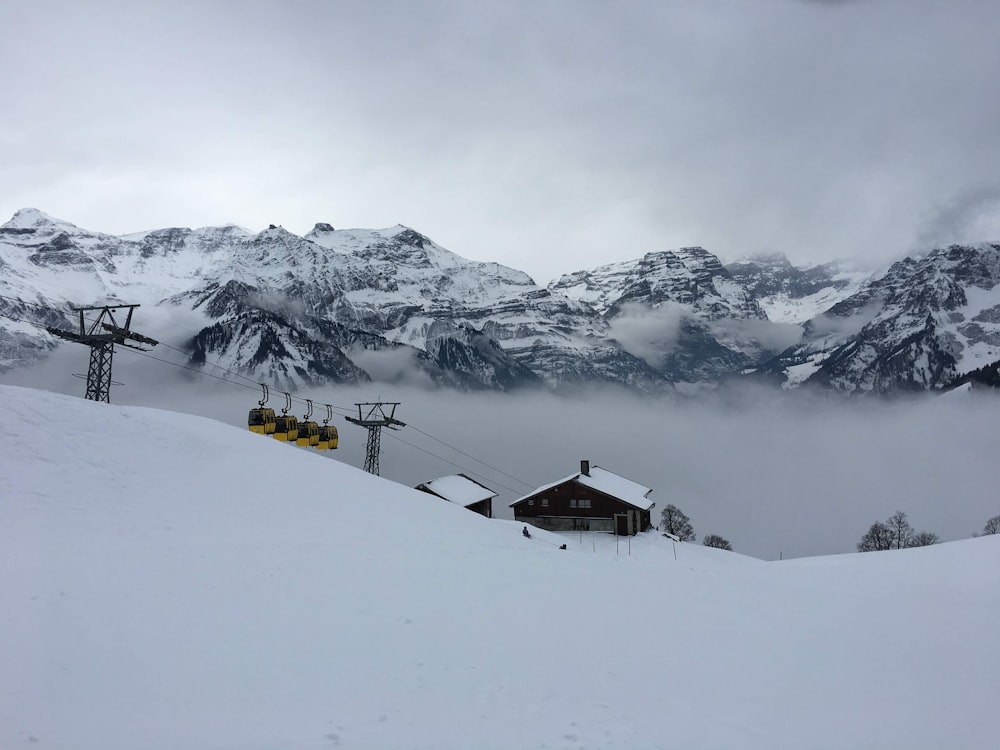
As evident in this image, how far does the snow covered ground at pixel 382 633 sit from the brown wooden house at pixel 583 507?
144 feet

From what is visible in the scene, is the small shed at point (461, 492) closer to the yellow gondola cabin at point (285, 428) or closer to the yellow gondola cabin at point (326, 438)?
the yellow gondola cabin at point (326, 438)

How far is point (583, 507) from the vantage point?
2960 inches

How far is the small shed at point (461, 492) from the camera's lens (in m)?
75.7

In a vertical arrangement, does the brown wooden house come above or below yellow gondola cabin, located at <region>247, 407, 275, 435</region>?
below

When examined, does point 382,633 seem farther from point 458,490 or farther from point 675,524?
point 675,524

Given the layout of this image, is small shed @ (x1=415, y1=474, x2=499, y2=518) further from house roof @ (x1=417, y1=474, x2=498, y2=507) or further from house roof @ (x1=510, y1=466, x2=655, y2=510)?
house roof @ (x1=510, y1=466, x2=655, y2=510)

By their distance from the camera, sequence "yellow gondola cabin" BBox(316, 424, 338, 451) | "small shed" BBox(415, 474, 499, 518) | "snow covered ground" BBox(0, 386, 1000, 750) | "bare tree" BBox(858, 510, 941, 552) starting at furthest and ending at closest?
"bare tree" BBox(858, 510, 941, 552) → "small shed" BBox(415, 474, 499, 518) → "yellow gondola cabin" BBox(316, 424, 338, 451) → "snow covered ground" BBox(0, 386, 1000, 750)

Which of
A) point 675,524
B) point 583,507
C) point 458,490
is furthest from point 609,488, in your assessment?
point 675,524

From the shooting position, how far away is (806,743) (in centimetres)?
1319

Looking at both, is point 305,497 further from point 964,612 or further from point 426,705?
point 964,612

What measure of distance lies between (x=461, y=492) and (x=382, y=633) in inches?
2460

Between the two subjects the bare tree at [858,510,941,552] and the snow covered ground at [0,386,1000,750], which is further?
the bare tree at [858,510,941,552]

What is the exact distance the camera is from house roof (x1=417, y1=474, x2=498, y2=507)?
75562 mm

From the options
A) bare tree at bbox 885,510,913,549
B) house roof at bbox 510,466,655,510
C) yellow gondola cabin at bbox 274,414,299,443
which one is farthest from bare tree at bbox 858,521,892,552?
yellow gondola cabin at bbox 274,414,299,443
